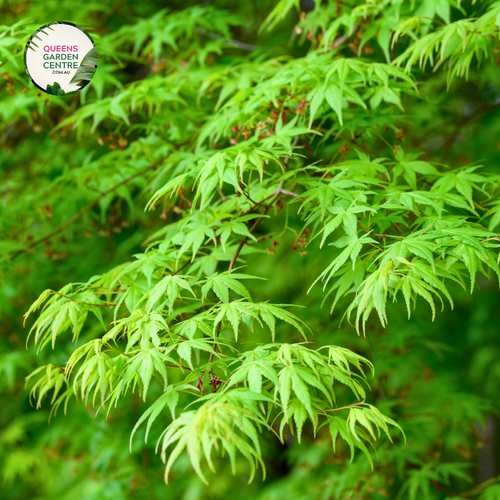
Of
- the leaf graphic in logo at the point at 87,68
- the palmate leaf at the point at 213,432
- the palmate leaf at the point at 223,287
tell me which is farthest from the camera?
the leaf graphic in logo at the point at 87,68

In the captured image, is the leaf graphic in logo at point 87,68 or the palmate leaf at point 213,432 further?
the leaf graphic in logo at point 87,68

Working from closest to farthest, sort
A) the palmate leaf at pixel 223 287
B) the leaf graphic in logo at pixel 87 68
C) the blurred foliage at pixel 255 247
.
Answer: the blurred foliage at pixel 255 247 < the palmate leaf at pixel 223 287 < the leaf graphic in logo at pixel 87 68

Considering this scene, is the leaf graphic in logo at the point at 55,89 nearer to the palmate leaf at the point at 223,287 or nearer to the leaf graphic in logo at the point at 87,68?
the leaf graphic in logo at the point at 87,68

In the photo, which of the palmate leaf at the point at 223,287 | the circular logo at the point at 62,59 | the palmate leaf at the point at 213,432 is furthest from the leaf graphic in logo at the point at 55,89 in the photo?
the palmate leaf at the point at 213,432

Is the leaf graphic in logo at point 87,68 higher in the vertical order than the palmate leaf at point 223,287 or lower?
higher

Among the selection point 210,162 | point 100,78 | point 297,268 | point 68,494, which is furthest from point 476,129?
point 68,494

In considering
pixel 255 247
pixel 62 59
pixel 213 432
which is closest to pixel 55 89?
pixel 62 59

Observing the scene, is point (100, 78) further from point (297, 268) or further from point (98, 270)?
point (297, 268)

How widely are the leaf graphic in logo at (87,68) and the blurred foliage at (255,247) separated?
0.06m

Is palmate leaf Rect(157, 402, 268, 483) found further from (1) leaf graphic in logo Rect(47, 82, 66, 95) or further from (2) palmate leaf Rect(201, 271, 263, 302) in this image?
(1) leaf graphic in logo Rect(47, 82, 66, 95)

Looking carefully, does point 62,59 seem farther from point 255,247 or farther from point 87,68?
point 255,247

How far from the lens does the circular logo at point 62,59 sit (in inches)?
98.8

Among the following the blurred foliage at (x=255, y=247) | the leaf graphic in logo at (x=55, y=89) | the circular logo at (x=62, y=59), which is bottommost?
the blurred foliage at (x=255, y=247)

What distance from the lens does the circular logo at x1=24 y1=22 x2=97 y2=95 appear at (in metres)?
2.51
